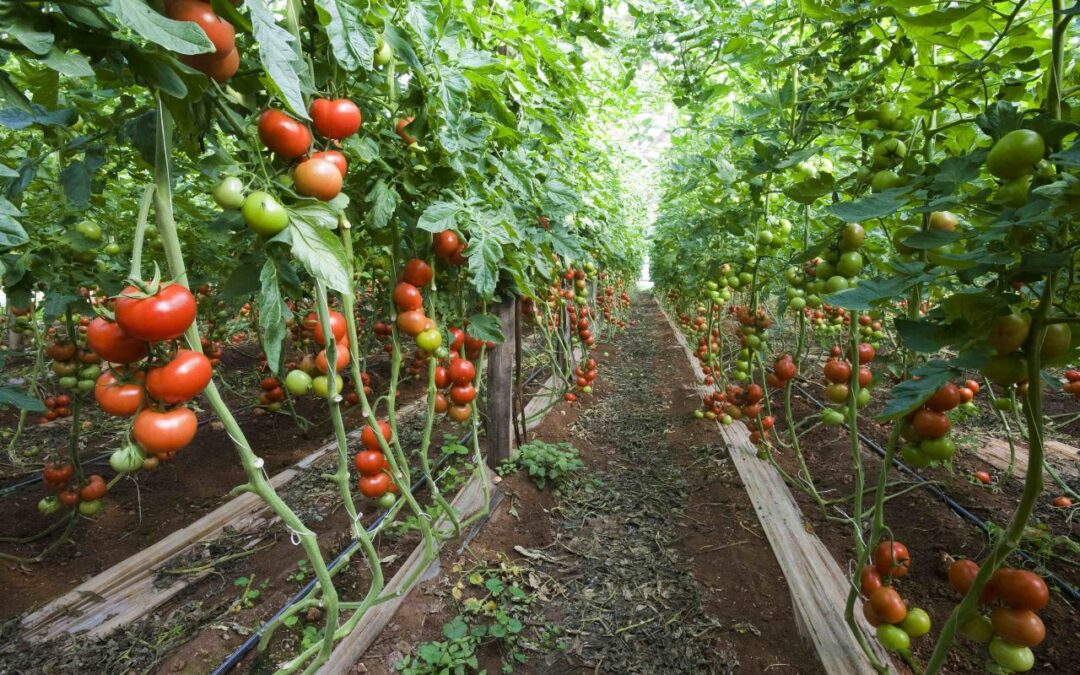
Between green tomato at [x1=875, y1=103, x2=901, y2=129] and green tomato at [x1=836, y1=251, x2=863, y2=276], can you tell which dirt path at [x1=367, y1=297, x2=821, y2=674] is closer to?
green tomato at [x1=836, y1=251, x2=863, y2=276]

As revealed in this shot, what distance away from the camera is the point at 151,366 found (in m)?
0.71

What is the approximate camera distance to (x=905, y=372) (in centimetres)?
183

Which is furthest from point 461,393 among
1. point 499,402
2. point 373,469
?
point 499,402

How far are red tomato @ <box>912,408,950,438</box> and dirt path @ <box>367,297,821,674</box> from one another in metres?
1.12

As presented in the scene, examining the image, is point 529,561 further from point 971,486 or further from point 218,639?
point 971,486

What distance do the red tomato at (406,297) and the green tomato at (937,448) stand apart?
1.42 meters

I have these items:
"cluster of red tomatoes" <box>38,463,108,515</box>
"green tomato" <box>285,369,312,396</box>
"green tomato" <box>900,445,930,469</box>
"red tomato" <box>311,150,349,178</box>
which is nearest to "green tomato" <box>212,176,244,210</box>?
"red tomato" <box>311,150,349,178</box>

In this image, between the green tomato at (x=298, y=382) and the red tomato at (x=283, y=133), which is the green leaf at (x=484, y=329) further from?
the red tomato at (x=283, y=133)

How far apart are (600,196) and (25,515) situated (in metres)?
4.12

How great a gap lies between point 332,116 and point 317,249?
319 mm

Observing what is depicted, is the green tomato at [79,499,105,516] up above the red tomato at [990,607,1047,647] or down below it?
below

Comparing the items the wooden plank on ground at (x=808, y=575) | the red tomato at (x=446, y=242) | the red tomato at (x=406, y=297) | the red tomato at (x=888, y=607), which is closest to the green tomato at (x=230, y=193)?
the red tomato at (x=406, y=297)

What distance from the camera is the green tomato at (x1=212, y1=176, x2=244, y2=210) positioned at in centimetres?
81

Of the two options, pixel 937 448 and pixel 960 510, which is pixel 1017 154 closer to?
pixel 937 448
